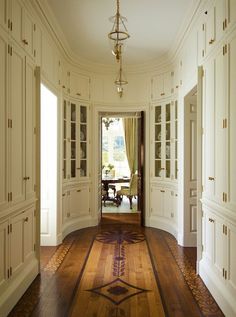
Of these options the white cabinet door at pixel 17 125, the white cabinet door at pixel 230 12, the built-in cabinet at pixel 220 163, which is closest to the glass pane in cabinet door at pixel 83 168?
the white cabinet door at pixel 17 125

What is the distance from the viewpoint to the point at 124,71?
21.0 ft

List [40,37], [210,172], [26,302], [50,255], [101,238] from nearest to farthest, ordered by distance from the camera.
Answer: [26,302] → [210,172] → [40,37] → [50,255] → [101,238]

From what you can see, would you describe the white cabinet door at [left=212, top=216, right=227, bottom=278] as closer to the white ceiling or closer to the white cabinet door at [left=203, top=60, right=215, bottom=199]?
the white cabinet door at [left=203, top=60, right=215, bottom=199]

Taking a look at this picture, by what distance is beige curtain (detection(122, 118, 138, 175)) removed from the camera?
10.6 metres

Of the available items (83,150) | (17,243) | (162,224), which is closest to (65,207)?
(83,150)

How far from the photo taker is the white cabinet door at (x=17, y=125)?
2.94m

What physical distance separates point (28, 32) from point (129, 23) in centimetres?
161

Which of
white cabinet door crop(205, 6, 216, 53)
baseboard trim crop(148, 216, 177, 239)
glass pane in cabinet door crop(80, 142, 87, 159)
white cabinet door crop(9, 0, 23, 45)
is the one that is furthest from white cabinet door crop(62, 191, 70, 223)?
white cabinet door crop(205, 6, 216, 53)

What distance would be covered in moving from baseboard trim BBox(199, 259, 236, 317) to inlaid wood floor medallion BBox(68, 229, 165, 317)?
1.81 ft

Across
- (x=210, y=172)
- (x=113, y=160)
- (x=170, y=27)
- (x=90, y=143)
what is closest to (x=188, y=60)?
(x=170, y=27)

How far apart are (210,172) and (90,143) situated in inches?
134

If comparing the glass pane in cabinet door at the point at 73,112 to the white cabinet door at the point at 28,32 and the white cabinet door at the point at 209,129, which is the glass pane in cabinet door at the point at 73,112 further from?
the white cabinet door at the point at 209,129

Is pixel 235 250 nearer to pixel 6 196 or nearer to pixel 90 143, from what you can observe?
pixel 6 196

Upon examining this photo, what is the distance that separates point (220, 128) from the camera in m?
2.99
